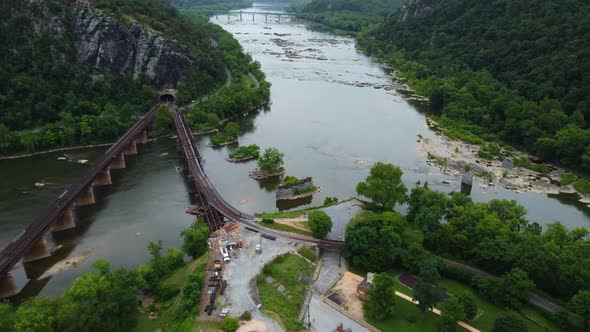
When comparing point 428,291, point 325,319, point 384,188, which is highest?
point 384,188

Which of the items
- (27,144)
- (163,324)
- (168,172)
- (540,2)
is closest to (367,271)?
(163,324)

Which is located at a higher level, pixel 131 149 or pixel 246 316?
pixel 131 149

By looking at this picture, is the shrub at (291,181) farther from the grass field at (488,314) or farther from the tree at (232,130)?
the tree at (232,130)

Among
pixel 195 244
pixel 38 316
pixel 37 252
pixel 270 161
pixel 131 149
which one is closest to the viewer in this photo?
pixel 38 316

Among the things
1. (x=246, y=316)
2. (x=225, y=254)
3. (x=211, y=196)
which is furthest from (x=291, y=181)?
(x=246, y=316)

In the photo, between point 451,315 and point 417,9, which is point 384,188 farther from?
point 417,9
